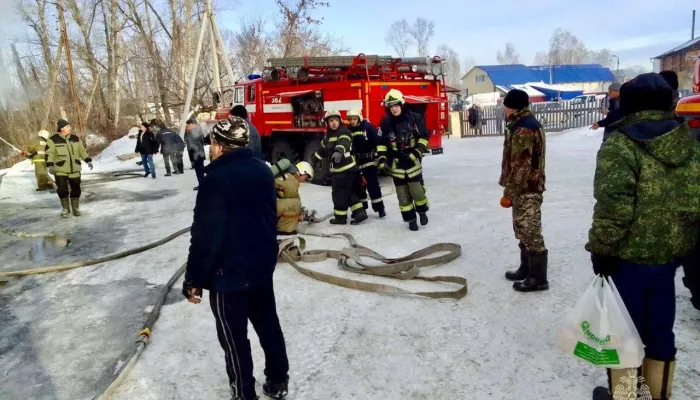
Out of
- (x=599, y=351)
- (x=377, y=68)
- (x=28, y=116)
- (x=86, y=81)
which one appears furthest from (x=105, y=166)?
(x=599, y=351)

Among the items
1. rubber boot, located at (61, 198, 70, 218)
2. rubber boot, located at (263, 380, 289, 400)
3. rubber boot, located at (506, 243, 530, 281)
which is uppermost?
rubber boot, located at (61, 198, 70, 218)

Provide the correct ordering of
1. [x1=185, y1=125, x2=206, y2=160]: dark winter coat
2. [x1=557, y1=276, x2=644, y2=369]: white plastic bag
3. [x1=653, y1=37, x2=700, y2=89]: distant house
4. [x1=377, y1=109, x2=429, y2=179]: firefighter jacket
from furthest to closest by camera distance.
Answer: [x1=653, y1=37, x2=700, y2=89]: distant house, [x1=185, y1=125, x2=206, y2=160]: dark winter coat, [x1=377, y1=109, x2=429, y2=179]: firefighter jacket, [x1=557, y1=276, x2=644, y2=369]: white plastic bag

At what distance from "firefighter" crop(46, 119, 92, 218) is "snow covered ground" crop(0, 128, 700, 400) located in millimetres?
1992

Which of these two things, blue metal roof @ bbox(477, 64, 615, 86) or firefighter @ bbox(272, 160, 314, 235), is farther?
blue metal roof @ bbox(477, 64, 615, 86)

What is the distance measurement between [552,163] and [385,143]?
698cm

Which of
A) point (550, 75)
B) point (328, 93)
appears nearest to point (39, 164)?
point (328, 93)

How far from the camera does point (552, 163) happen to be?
38.4 feet

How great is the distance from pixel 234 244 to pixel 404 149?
3.86 meters

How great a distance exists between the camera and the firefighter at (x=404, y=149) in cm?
608

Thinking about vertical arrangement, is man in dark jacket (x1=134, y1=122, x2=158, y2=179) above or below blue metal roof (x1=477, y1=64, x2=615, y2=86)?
below

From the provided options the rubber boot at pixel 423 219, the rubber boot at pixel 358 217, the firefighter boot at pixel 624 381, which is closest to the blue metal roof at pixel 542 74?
the rubber boot at pixel 358 217

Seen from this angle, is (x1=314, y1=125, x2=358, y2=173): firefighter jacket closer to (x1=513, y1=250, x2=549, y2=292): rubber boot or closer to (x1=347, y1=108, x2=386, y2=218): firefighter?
(x1=347, y1=108, x2=386, y2=218): firefighter

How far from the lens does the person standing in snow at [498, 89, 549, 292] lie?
3.95 metres

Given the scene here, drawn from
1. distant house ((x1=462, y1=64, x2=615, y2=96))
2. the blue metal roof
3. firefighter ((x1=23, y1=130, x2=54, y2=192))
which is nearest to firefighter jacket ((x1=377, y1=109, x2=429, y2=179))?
firefighter ((x1=23, y1=130, x2=54, y2=192))
